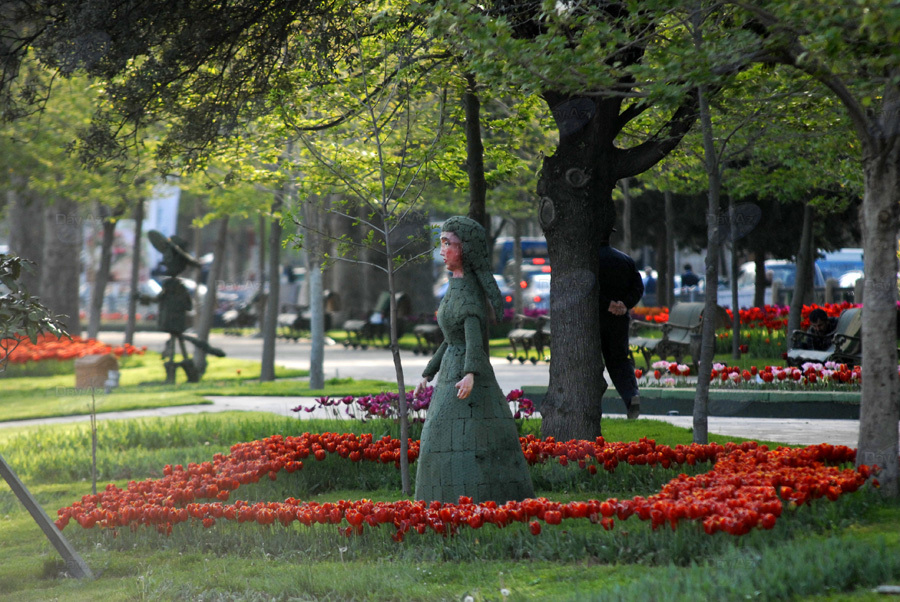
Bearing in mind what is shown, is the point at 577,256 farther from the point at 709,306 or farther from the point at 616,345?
the point at 616,345

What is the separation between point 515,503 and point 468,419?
0.73 metres

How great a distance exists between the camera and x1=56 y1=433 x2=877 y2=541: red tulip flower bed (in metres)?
5.02

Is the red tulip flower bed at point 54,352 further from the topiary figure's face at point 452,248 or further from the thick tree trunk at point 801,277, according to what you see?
the topiary figure's face at point 452,248

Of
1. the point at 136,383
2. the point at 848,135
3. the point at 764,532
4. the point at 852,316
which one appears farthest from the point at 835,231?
the point at 764,532

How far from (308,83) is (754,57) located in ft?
15.0

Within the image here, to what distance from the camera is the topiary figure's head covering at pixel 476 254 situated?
6.10 metres

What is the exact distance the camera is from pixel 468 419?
5945 mm

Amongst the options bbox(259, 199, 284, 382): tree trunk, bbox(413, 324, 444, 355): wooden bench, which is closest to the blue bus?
bbox(413, 324, 444, 355): wooden bench

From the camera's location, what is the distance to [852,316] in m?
12.4

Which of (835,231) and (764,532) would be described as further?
(835,231)

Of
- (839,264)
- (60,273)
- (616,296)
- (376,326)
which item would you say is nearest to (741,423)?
(616,296)

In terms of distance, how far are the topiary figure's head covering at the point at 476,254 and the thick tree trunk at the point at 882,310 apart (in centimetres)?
218

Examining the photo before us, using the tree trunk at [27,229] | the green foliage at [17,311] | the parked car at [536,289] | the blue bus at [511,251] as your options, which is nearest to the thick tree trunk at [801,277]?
the green foliage at [17,311]

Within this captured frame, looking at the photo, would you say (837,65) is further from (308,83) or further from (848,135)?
(308,83)
